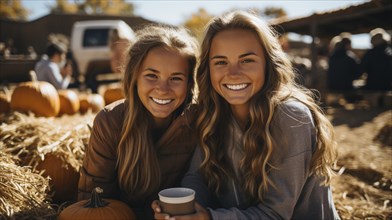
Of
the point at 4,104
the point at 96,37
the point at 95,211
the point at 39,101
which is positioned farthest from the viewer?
→ the point at 96,37

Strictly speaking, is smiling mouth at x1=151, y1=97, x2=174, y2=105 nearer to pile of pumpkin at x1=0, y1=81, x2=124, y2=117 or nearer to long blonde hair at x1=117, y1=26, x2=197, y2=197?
long blonde hair at x1=117, y1=26, x2=197, y2=197

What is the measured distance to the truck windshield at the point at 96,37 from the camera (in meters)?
13.8

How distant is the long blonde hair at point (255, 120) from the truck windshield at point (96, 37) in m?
Answer: 12.2

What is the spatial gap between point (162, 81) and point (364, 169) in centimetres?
278

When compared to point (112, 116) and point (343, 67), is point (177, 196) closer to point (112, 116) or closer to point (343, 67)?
point (112, 116)

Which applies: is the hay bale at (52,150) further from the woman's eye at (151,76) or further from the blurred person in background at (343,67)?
the blurred person in background at (343,67)

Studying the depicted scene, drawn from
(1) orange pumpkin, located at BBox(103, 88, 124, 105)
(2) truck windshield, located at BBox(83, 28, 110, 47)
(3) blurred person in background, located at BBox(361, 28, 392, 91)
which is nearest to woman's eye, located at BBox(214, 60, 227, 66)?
(1) orange pumpkin, located at BBox(103, 88, 124, 105)

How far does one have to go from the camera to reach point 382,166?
3971 millimetres

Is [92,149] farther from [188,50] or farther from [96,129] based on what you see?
[188,50]

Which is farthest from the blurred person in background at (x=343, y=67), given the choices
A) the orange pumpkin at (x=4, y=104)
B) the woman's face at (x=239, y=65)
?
the orange pumpkin at (x=4, y=104)

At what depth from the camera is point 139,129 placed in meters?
2.43

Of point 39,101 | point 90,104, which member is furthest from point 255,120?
point 90,104

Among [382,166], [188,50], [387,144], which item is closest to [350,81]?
[387,144]

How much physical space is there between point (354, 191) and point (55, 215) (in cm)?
272
